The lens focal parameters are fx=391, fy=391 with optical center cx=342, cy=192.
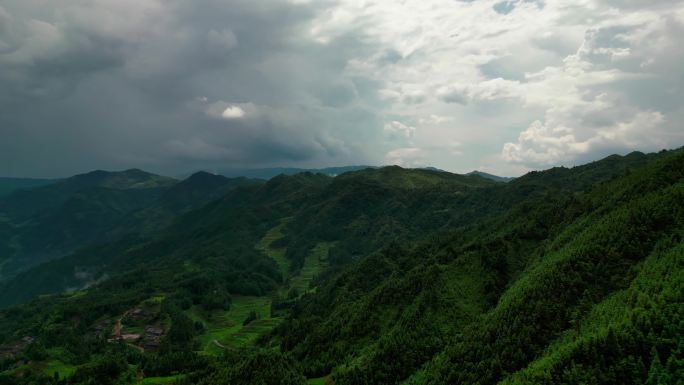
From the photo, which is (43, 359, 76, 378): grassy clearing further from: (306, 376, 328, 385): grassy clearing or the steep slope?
(306, 376, 328, 385): grassy clearing

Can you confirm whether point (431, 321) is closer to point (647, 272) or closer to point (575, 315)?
point (575, 315)

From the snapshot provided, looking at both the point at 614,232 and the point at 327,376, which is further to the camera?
the point at 327,376

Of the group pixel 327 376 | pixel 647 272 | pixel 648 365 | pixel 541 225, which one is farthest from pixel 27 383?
pixel 541 225

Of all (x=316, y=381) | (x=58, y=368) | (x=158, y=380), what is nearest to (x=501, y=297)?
(x=316, y=381)

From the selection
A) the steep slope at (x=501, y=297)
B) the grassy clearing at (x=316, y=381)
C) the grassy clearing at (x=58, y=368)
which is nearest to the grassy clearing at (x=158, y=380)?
the steep slope at (x=501, y=297)

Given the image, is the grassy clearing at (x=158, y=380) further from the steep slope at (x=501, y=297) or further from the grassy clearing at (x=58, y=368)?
the grassy clearing at (x=58, y=368)

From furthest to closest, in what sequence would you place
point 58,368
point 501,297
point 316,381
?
point 58,368
point 501,297
point 316,381

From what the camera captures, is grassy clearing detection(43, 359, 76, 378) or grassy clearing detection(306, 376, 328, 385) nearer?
grassy clearing detection(306, 376, 328, 385)

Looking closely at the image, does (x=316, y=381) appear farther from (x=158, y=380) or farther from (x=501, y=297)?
(x=501, y=297)

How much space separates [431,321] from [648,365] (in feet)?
202

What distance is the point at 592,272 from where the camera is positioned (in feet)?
312

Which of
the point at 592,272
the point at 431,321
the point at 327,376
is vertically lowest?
the point at 327,376

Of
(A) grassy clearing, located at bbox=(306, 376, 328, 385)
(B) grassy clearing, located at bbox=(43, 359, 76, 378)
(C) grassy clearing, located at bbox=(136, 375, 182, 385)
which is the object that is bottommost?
(B) grassy clearing, located at bbox=(43, 359, 76, 378)

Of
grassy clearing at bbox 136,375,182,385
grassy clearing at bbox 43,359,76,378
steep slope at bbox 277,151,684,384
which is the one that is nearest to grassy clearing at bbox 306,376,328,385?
steep slope at bbox 277,151,684,384
